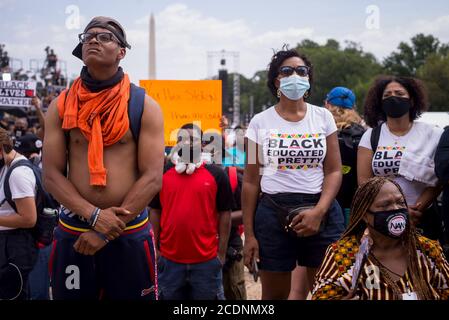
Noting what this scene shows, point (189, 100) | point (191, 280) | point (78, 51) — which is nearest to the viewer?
point (78, 51)

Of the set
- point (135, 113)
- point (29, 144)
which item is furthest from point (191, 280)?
point (29, 144)

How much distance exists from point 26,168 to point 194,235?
55.3 inches

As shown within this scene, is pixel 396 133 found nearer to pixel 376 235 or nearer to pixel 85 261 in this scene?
pixel 376 235

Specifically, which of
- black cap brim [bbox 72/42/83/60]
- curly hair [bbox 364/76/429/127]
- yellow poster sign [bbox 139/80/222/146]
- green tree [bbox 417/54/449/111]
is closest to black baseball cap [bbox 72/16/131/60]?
black cap brim [bbox 72/42/83/60]

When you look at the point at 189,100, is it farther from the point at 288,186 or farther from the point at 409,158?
Answer: the point at 409,158

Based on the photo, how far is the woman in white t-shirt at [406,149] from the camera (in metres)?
3.89

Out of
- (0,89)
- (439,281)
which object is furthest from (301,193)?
(0,89)

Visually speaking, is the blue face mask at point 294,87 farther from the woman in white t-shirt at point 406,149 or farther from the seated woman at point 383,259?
the seated woman at point 383,259

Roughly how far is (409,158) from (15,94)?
511cm

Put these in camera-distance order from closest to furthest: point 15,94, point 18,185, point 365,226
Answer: point 365,226 → point 18,185 → point 15,94

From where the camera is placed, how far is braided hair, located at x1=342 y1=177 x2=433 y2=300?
2.60m

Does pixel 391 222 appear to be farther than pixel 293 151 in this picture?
No

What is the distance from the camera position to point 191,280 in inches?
172

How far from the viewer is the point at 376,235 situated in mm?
2717
